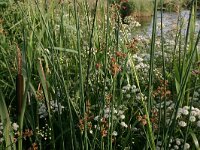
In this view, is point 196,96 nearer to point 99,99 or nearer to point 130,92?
point 130,92

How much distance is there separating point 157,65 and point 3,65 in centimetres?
127

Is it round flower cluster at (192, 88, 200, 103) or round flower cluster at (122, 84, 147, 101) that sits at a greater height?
round flower cluster at (122, 84, 147, 101)

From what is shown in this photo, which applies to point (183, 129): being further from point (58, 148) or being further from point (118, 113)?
point (58, 148)

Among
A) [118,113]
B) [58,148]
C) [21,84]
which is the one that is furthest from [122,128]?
[21,84]

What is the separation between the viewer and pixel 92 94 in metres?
2.22

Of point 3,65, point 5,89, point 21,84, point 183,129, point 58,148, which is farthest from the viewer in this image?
point 3,65

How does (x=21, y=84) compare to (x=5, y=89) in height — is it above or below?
above

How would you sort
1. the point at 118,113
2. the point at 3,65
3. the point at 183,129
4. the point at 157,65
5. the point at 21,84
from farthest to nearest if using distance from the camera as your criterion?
the point at 157,65 < the point at 3,65 < the point at 183,129 < the point at 118,113 < the point at 21,84

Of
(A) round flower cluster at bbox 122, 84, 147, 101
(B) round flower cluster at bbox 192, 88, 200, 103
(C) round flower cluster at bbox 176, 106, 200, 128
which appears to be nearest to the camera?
(C) round flower cluster at bbox 176, 106, 200, 128

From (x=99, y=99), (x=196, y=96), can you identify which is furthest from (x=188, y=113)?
(x=99, y=99)

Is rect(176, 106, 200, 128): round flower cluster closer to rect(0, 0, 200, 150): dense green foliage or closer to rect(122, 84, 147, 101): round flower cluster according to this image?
rect(0, 0, 200, 150): dense green foliage

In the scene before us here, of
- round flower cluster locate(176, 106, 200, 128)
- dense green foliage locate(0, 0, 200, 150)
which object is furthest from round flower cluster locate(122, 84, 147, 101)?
round flower cluster locate(176, 106, 200, 128)

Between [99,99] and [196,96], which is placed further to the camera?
[196,96]

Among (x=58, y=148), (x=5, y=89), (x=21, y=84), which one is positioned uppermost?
(x=21, y=84)
